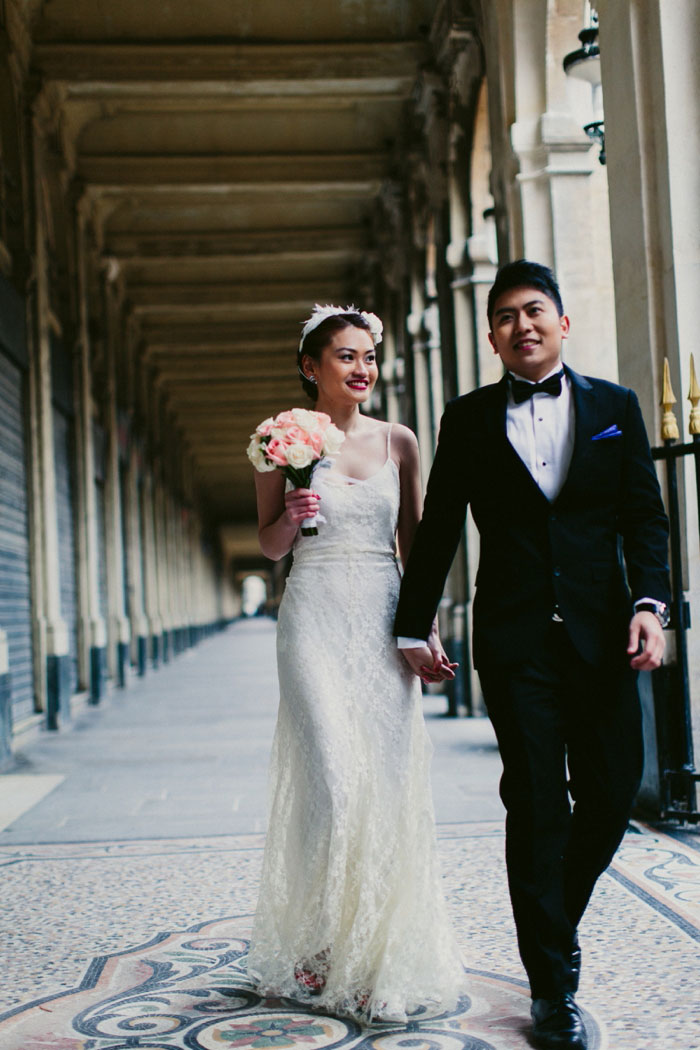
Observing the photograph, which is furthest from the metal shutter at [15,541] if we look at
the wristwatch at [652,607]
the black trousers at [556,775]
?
the wristwatch at [652,607]

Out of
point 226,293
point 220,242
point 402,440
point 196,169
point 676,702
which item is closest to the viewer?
point 402,440

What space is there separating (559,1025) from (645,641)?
2.95ft

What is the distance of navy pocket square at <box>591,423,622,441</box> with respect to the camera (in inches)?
116

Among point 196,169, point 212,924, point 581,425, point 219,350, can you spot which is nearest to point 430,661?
point 581,425

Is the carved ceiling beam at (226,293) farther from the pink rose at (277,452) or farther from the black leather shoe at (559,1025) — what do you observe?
the black leather shoe at (559,1025)

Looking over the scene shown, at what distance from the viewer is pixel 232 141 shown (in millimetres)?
15016

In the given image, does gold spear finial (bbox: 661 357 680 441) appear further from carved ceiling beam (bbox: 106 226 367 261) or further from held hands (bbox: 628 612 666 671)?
carved ceiling beam (bbox: 106 226 367 261)

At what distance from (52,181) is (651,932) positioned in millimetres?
12582

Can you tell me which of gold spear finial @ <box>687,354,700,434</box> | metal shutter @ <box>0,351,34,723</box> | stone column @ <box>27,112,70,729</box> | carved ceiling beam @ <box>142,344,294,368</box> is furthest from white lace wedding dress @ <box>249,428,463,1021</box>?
carved ceiling beam @ <box>142,344,294,368</box>

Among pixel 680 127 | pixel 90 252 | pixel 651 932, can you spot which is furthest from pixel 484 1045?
pixel 90 252

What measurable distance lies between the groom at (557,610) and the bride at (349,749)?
39 cm

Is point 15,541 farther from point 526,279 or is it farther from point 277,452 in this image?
point 526,279

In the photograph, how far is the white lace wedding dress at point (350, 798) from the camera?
10.3ft

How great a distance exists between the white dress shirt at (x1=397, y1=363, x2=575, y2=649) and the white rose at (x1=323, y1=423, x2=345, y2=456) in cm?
48
